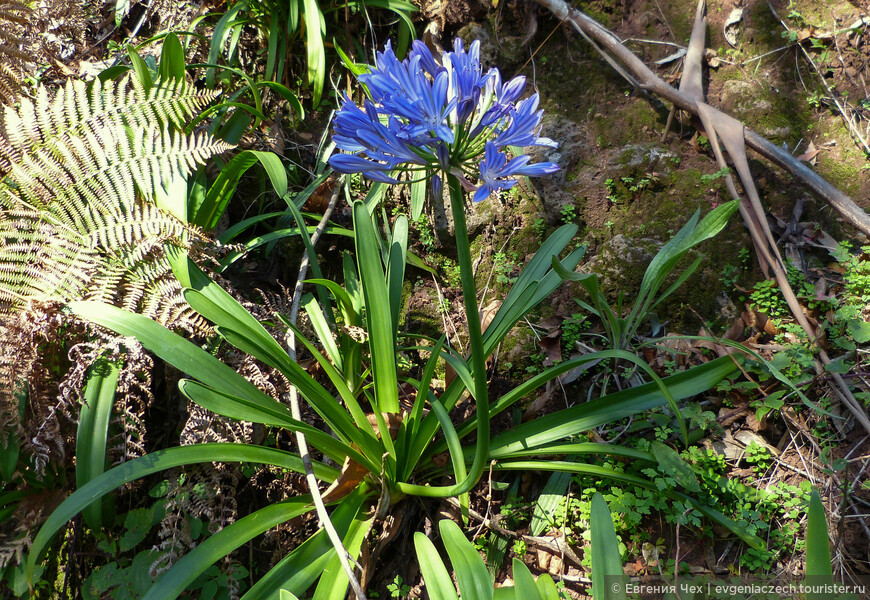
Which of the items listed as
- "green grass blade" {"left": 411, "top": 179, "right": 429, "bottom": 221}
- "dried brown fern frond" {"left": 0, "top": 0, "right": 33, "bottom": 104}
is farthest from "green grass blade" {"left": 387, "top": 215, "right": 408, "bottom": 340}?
"dried brown fern frond" {"left": 0, "top": 0, "right": 33, "bottom": 104}

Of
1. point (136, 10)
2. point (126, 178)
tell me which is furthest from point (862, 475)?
point (136, 10)

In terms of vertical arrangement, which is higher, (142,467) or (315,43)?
(315,43)

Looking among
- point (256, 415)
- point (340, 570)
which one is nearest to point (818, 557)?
point (340, 570)

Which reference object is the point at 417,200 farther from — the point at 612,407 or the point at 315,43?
the point at 612,407

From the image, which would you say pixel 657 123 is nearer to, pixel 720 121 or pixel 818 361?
pixel 720 121

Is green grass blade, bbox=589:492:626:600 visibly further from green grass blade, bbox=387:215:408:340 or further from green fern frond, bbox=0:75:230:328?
green fern frond, bbox=0:75:230:328

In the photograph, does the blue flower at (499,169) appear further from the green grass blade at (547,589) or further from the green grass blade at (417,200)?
the green grass blade at (417,200)

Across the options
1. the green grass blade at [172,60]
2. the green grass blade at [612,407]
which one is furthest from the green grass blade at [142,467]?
the green grass blade at [172,60]
